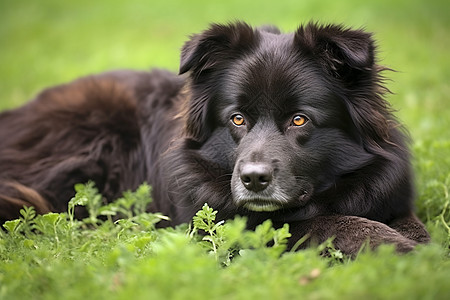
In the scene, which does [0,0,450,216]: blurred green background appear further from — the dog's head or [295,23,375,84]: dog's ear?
[295,23,375,84]: dog's ear

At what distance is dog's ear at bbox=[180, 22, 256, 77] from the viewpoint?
14.1 ft

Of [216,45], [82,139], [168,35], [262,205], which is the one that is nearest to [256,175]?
[262,205]

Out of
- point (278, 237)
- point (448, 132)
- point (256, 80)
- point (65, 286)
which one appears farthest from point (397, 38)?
point (65, 286)

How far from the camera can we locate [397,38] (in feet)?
40.6

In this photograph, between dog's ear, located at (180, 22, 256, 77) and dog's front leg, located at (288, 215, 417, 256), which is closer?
dog's front leg, located at (288, 215, 417, 256)

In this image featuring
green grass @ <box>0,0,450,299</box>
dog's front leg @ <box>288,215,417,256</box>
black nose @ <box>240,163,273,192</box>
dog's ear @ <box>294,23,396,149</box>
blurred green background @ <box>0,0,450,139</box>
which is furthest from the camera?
blurred green background @ <box>0,0,450,139</box>

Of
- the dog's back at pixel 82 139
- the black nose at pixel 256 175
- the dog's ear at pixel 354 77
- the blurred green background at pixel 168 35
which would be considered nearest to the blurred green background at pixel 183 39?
the blurred green background at pixel 168 35

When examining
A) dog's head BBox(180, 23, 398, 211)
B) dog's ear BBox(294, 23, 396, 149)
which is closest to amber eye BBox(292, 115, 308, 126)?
dog's head BBox(180, 23, 398, 211)

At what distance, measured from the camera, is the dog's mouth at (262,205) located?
3.86m

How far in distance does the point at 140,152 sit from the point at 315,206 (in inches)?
82.3

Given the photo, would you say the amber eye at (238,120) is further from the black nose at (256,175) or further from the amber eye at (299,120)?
the black nose at (256,175)

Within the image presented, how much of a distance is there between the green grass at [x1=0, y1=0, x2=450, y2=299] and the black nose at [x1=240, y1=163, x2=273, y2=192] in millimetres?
347

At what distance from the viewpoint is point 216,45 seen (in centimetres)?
443

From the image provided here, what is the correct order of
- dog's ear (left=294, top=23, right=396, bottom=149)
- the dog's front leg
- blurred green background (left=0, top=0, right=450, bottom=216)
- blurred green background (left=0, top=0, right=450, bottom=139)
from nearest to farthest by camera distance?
the dog's front leg
dog's ear (left=294, top=23, right=396, bottom=149)
blurred green background (left=0, top=0, right=450, bottom=216)
blurred green background (left=0, top=0, right=450, bottom=139)
